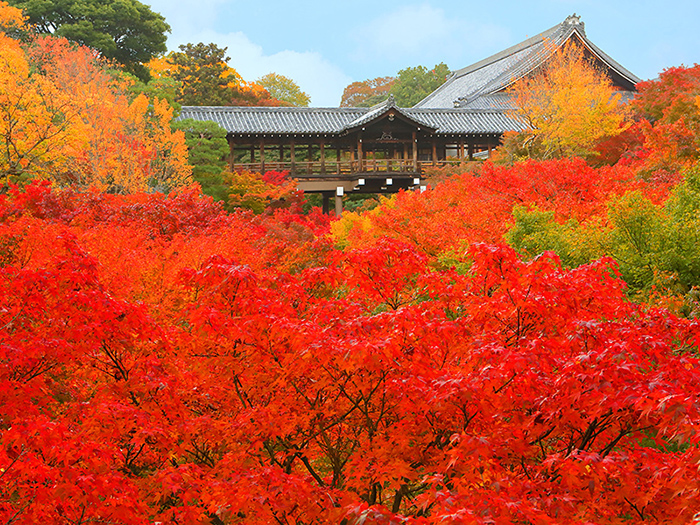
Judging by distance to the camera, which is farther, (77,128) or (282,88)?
(282,88)

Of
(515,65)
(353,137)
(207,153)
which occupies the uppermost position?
(515,65)

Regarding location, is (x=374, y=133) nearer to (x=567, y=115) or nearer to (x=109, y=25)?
(x=567, y=115)

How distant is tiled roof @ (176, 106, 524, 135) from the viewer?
30938mm

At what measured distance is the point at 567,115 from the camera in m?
24.5

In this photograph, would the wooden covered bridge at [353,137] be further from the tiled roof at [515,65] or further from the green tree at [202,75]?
the green tree at [202,75]

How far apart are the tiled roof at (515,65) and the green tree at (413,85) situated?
24.0 feet

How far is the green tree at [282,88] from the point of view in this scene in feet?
190

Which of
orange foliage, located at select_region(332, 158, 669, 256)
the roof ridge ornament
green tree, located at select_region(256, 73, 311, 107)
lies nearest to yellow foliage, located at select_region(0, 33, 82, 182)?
orange foliage, located at select_region(332, 158, 669, 256)

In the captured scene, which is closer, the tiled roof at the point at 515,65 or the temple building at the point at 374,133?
the temple building at the point at 374,133

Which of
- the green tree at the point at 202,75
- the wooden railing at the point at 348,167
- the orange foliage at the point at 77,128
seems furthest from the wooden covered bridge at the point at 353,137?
the green tree at the point at 202,75

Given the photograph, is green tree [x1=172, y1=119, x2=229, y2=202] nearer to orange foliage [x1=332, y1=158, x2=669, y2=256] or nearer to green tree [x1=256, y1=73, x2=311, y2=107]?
orange foliage [x1=332, y1=158, x2=669, y2=256]

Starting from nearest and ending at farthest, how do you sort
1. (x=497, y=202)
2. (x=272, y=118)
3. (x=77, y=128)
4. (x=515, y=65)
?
(x=497, y=202), (x=77, y=128), (x=272, y=118), (x=515, y=65)

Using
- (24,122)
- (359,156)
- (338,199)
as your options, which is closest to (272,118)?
(359,156)

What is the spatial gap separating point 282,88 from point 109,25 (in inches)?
953
